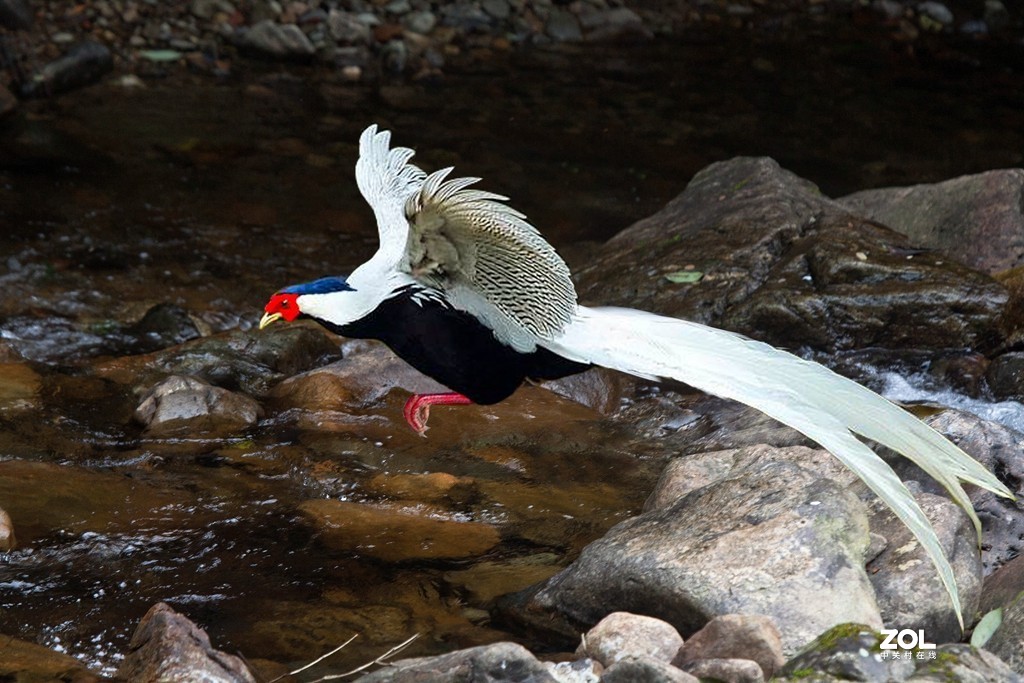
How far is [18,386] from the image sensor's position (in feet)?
15.6

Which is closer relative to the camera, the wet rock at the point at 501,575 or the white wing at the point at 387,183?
the white wing at the point at 387,183

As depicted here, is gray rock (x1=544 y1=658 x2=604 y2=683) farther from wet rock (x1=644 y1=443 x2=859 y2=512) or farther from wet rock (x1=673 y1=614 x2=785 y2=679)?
wet rock (x1=644 y1=443 x2=859 y2=512)

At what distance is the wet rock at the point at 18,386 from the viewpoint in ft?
15.1

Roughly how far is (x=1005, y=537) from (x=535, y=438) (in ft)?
5.49

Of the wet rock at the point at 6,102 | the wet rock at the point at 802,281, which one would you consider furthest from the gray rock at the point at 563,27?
the wet rock at the point at 802,281

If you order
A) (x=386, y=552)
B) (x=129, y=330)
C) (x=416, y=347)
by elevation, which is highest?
(x=416, y=347)

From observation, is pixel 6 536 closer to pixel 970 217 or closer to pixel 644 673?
pixel 644 673

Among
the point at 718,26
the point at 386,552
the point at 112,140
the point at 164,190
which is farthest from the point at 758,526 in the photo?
the point at 718,26

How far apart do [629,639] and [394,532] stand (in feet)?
3.71

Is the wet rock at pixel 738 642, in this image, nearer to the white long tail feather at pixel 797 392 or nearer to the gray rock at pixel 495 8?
the white long tail feather at pixel 797 392

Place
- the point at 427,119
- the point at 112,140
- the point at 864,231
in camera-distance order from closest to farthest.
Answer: the point at 864,231, the point at 112,140, the point at 427,119

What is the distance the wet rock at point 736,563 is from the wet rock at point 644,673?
0.49 metres

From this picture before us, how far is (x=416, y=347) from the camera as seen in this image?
3393 millimetres

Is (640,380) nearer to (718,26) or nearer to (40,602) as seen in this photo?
(40,602)
